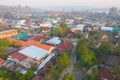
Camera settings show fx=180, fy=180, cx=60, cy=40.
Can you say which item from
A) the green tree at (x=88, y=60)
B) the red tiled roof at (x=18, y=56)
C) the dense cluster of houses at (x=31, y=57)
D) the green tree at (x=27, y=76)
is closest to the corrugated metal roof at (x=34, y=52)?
the dense cluster of houses at (x=31, y=57)

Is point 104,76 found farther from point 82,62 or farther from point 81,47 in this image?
point 81,47

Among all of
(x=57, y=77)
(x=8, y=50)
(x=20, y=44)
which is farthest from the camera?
(x=20, y=44)

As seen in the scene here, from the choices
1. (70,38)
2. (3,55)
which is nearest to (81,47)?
(3,55)

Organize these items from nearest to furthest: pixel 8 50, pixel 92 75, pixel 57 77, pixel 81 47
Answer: pixel 92 75 → pixel 57 77 → pixel 81 47 → pixel 8 50

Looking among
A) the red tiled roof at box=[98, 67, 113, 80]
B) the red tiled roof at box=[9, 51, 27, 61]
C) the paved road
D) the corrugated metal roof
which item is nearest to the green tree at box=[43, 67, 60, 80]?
the paved road

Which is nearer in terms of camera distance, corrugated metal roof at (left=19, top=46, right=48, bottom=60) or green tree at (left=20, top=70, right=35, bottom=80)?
green tree at (left=20, top=70, right=35, bottom=80)

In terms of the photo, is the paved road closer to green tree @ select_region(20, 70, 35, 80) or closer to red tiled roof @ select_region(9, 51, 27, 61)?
green tree @ select_region(20, 70, 35, 80)

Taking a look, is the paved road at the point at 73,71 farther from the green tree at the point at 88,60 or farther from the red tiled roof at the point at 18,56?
the red tiled roof at the point at 18,56

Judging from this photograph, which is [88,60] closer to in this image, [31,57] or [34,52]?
[31,57]
